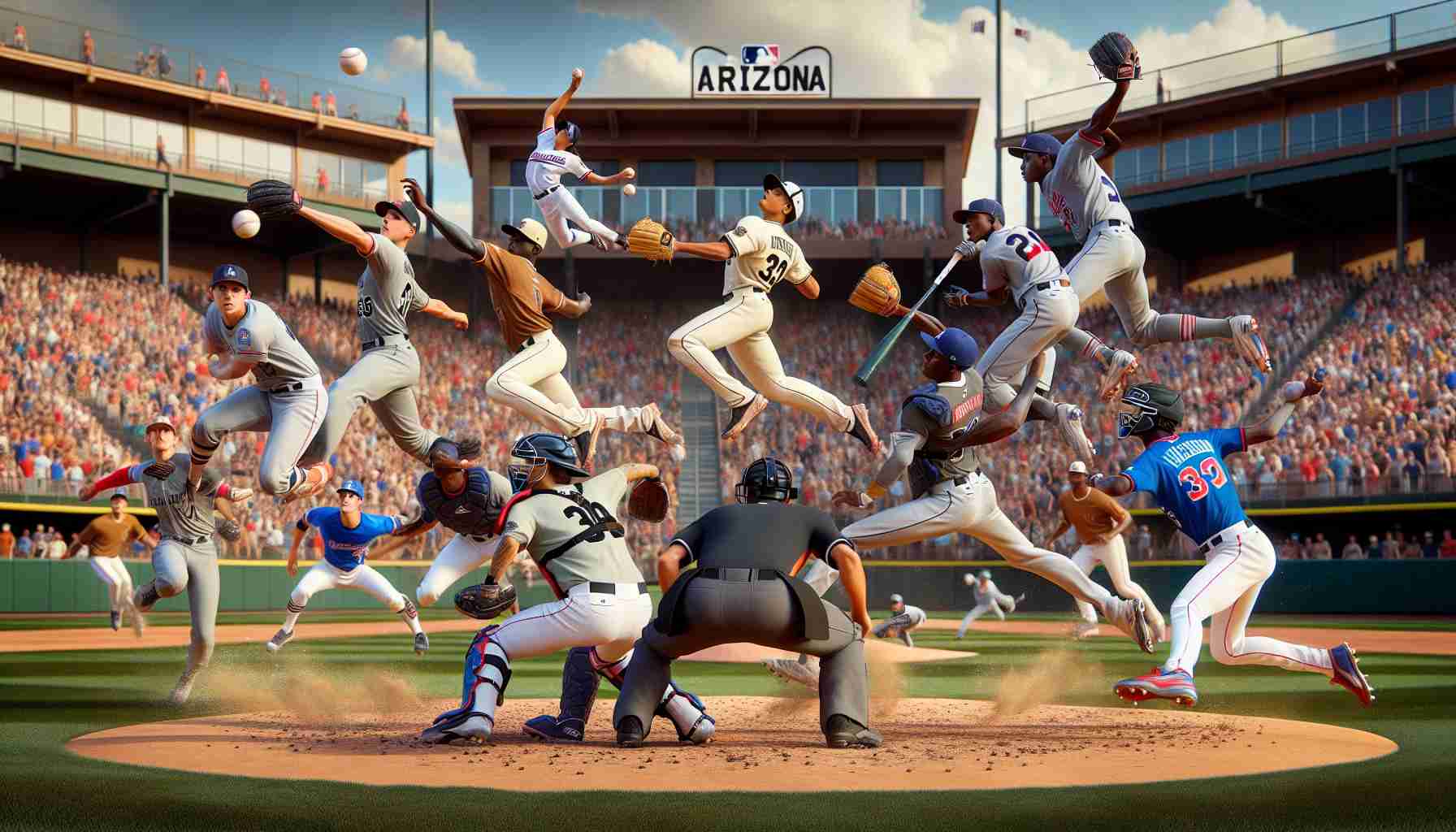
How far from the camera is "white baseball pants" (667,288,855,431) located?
11.5m

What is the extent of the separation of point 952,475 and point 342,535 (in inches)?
297

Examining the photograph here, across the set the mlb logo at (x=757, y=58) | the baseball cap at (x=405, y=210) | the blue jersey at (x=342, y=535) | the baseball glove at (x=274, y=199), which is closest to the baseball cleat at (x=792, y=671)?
the baseball cap at (x=405, y=210)

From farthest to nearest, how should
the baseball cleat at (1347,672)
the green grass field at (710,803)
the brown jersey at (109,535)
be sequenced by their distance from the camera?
the brown jersey at (109,535), the baseball cleat at (1347,672), the green grass field at (710,803)

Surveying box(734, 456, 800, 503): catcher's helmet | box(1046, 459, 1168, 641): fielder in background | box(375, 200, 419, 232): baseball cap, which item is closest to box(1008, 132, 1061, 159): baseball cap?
box(734, 456, 800, 503): catcher's helmet

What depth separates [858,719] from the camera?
8672 mm

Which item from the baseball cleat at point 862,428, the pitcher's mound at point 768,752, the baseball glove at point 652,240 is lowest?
the pitcher's mound at point 768,752

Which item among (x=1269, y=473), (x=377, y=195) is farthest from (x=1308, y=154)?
(x=377, y=195)

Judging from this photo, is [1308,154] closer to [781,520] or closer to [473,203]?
[473,203]

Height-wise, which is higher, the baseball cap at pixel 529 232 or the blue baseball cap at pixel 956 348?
the baseball cap at pixel 529 232

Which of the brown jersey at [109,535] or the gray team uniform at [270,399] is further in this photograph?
Answer: the brown jersey at [109,535]

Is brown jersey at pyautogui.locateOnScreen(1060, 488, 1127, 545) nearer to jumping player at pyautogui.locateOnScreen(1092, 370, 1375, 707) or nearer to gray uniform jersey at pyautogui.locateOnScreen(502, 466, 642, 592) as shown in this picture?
jumping player at pyautogui.locateOnScreen(1092, 370, 1375, 707)

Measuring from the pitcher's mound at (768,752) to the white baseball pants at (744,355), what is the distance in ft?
8.63

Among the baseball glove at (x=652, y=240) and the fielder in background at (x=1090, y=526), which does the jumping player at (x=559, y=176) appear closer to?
the baseball glove at (x=652, y=240)

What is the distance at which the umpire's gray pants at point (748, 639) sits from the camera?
26.4 feet
